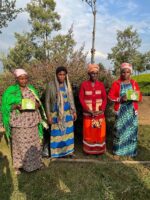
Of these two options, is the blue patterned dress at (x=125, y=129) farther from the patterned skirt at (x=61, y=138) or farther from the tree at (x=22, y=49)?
the tree at (x=22, y=49)

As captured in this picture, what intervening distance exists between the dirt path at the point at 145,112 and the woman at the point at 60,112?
475 centimetres

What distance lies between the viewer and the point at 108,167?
6.10 meters

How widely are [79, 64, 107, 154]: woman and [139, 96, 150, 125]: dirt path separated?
4.24 m

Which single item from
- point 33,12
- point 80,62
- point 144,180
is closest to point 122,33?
point 33,12

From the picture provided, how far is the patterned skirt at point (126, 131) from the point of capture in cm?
657

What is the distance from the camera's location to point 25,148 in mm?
5836

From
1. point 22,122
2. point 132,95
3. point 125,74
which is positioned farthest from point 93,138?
point 22,122

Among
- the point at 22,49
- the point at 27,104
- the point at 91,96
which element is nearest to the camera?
the point at 27,104

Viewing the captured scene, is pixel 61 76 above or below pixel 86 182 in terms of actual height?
above

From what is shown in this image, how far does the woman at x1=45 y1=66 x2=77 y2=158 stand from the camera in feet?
20.2

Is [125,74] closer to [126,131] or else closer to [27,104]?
[126,131]

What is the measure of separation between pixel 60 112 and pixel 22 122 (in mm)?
832

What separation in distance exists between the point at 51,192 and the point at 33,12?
1159 inches

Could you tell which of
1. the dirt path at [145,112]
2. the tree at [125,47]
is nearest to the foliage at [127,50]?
the tree at [125,47]
